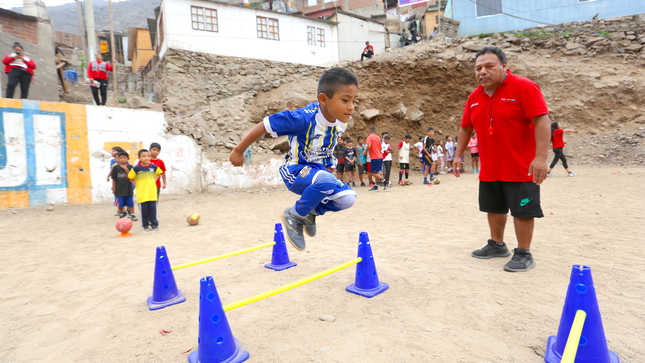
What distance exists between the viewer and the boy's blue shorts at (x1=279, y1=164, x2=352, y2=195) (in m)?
3.08

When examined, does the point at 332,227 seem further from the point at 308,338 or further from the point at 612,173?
the point at 612,173

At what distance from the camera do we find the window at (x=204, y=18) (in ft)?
53.8

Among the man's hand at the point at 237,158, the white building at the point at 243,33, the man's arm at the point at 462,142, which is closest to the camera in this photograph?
the man's hand at the point at 237,158

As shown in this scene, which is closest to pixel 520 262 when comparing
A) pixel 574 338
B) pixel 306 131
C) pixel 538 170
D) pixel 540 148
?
pixel 538 170

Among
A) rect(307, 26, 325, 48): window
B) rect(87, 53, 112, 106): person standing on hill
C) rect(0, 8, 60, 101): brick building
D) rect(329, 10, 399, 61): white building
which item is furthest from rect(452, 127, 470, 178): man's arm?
rect(329, 10, 399, 61): white building

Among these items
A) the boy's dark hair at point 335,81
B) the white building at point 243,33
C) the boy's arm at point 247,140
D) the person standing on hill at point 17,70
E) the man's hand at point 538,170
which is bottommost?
the man's hand at point 538,170

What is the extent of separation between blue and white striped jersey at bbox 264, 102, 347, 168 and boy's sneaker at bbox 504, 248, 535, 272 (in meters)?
2.22

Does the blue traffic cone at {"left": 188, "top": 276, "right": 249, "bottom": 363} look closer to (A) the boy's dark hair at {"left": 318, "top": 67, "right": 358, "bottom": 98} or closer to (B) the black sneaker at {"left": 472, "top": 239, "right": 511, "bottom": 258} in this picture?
(A) the boy's dark hair at {"left": 318, "top": 67, "right": 358, "bottom": 98}

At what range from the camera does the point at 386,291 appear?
326cm

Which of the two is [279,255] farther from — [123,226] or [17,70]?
[17,70]

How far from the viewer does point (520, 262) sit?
3.56 meters

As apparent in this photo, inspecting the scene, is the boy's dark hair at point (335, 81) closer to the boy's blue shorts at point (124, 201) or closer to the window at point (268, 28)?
the boy's blue shorts at point (124, 201)

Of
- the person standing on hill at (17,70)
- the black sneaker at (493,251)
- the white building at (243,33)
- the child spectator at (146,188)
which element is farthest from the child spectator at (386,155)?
the person standing on hill at (17,70)

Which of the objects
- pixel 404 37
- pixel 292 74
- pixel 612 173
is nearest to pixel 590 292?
pixel 612 173
